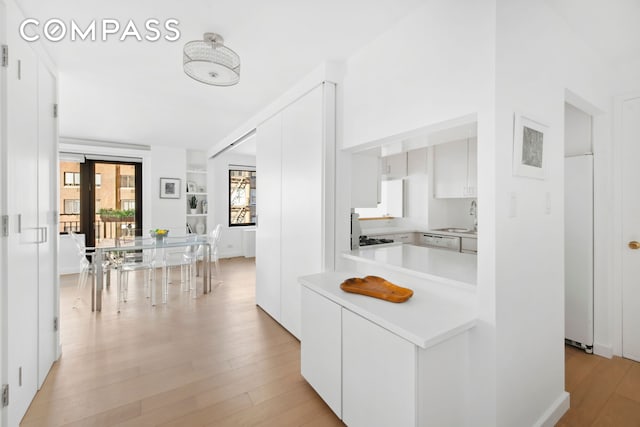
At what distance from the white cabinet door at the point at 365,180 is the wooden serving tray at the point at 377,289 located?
0.88 metres

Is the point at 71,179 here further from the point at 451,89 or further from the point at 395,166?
the point at 451,89

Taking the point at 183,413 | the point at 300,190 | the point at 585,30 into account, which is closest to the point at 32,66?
the point at 300,190

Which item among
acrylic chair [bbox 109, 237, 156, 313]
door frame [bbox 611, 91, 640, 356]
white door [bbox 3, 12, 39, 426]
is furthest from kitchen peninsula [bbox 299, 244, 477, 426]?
acrylic chair [bbox 109, 237, 156, 313]

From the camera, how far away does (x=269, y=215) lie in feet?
11.0

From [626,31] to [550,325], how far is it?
76.2 inches

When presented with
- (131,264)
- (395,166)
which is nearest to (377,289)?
(395,166)

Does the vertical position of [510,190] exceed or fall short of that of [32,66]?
it falls short

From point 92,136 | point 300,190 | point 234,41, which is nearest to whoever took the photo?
point 234,41

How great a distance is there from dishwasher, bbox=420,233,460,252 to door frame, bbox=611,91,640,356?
1.67 meters

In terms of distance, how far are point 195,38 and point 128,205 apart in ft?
16.0

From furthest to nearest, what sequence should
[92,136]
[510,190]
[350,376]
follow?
[92,136], [350,376], [510,190]

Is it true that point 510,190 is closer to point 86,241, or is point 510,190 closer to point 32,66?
point 32,66

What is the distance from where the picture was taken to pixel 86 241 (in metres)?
5.44

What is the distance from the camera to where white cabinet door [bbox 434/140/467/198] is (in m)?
4.11
